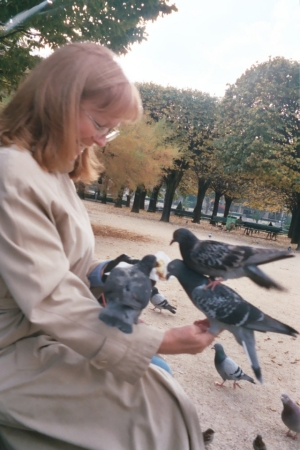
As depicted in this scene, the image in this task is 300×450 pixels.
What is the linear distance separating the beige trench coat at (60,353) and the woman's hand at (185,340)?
3 centimetres

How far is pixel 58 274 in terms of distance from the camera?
98 centimetres

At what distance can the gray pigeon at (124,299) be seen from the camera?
978mm

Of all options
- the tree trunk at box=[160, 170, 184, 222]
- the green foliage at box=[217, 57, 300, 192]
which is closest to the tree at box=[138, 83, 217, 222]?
the tree trunk at box=[160, 170, 184, 222]

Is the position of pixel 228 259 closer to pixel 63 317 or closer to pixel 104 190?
pixel 63 317

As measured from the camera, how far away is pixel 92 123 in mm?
1068

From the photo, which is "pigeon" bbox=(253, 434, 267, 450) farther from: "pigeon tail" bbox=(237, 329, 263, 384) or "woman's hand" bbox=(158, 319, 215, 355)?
"woman's hand" bbox=(158, 319, 215, 355)

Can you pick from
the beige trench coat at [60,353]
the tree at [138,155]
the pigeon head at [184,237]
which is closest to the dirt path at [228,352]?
the tree at [138,155]

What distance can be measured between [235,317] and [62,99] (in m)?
0.69

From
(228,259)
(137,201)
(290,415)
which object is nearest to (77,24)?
(137,201)

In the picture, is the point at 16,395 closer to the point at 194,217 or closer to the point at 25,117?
the point at 25,117

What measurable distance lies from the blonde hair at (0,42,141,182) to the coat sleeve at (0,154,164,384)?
14 centimetres

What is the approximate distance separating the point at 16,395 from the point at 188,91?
1510mm

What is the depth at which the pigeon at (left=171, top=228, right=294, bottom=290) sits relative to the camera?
3.51 ft

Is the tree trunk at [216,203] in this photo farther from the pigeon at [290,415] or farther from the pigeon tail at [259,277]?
the pigeon at [290,415]
